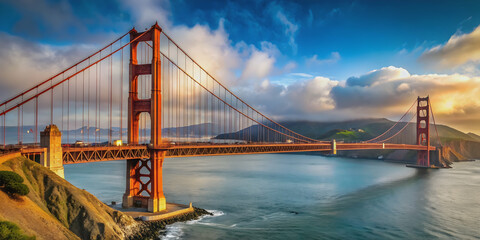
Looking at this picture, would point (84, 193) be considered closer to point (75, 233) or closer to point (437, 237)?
point (75, 233)

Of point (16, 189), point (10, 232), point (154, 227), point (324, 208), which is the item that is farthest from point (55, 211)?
point (324, 208)

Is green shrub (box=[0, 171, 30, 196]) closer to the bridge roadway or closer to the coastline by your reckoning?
the bridge roadway

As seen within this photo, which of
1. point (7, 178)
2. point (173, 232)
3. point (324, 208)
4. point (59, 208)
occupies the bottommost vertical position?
point (324, 208)

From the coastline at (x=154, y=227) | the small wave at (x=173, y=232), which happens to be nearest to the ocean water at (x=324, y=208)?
the small wave at (x=173, y=232)

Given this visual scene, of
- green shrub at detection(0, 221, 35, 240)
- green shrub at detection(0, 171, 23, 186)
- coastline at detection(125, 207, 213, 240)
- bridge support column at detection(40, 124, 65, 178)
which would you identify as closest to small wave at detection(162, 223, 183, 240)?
coastline at detection(125, 207, 213, 240)

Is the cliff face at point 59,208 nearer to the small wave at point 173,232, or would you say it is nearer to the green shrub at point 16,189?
the green shrub at point 16,189

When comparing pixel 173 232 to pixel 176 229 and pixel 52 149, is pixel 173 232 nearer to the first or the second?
Result: pixel 176 229
